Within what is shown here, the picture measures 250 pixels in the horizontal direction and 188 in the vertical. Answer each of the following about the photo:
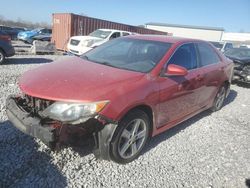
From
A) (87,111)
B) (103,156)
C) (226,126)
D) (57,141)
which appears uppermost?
(87,111)

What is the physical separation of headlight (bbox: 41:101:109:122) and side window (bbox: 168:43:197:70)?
151 cm

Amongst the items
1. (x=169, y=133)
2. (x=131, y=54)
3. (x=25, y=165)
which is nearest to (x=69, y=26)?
(x=131, y=54)

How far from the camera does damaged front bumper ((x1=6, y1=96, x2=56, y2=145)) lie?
2.67 meters

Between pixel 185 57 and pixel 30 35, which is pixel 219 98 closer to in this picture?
pixel 185 57

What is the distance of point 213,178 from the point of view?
3.34 m

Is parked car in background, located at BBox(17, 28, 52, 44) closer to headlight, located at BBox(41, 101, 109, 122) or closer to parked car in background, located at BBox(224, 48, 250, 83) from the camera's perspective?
parked car in background, located at BBox(224, 48, 250, 83)

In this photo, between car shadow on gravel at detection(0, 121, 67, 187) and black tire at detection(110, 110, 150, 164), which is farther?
black tire at detection(110, 110, 150, 164)

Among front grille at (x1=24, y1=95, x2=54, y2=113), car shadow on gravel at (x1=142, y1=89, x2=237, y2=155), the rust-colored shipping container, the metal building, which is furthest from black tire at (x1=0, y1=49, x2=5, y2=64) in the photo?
the metal building

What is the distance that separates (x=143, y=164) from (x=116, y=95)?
111 centimetres

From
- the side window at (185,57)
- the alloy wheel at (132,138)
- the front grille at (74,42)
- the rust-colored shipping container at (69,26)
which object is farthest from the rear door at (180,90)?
the rust-colored shipping container at (69,26)

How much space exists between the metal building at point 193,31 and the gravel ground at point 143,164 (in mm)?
56822

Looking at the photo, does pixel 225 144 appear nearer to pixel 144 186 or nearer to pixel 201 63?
pixel 201 63

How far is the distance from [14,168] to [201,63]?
137 inches

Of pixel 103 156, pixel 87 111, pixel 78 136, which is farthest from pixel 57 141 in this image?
pixel 103 156
